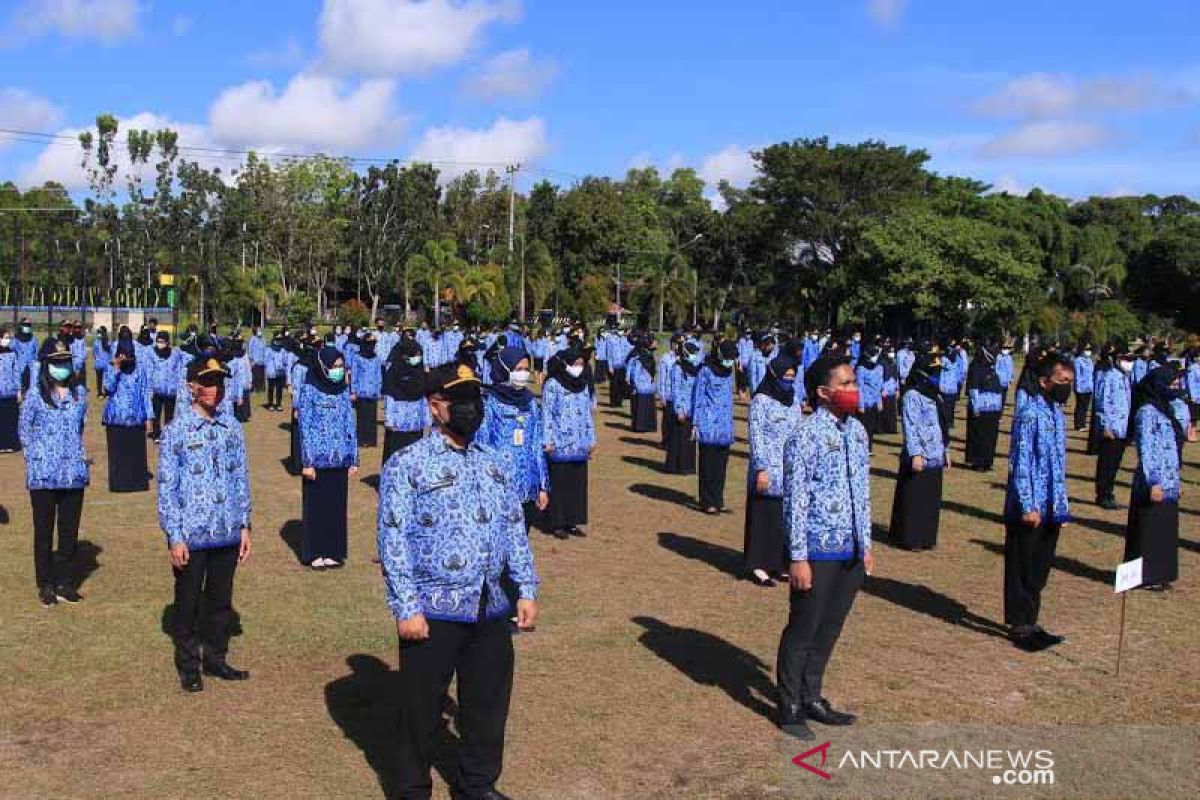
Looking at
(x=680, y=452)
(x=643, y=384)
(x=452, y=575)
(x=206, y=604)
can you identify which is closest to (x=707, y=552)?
(x=680, y=452)

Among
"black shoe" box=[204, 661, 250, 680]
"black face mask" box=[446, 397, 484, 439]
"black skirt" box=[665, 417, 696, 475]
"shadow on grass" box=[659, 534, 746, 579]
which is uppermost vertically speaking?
"black face mask" box=[446, 397, 484, 439]

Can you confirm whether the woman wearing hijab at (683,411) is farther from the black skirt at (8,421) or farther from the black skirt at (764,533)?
the black skirt at (8,421)

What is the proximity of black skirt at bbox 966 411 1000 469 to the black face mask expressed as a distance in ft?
45.4

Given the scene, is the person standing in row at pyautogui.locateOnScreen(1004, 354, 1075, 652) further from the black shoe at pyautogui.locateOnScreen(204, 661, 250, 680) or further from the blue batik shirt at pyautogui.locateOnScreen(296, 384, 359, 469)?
the blue batik shirt at pyautogui.locateOnScreen(296, 384, 359, 469)

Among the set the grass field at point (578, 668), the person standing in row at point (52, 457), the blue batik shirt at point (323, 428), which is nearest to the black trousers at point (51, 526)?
the person standing in row at point (52, 457)

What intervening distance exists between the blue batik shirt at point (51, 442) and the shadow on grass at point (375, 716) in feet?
8.84

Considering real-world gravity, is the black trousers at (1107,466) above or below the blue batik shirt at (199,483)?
below

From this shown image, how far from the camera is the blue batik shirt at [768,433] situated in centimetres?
955

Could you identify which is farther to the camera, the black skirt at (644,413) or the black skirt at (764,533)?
the black skirt at (644,413)

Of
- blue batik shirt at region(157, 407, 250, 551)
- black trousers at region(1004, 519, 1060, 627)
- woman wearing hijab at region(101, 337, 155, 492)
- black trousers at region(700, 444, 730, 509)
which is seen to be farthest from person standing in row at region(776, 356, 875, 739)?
woman wearing hijab at region(101, 337, 155, 492)

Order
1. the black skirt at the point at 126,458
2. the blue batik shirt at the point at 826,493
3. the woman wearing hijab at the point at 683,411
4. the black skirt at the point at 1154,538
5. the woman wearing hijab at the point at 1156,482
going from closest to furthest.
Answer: the blue batik shirt at the point at 826,493, the woman wearing hijab at the point at 1156,482, the black skirt at the point at 1154,538, the black skirt at the point at 126,458, the woman wearing hijab at the point at 683,411

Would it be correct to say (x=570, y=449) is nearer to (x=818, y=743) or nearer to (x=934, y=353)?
(x=934, y=353)

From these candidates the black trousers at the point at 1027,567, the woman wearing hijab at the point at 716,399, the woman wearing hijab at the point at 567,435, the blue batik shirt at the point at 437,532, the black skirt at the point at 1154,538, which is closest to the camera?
the blue batik shirt at the point at 437,532

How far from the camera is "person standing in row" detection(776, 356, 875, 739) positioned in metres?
6.25
